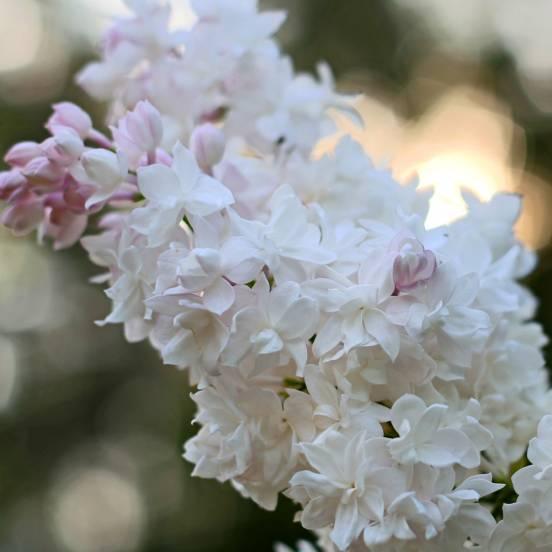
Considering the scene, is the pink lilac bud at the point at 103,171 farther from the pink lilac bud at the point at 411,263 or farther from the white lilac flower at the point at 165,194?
the pink lilac bud at the point at 411,263

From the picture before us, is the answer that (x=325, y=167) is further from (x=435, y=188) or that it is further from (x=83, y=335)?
(x=83, y=335)

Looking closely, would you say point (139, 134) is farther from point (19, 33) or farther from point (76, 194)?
point (19, 33)

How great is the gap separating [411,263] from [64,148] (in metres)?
0.26

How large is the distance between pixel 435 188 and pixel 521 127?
3890 mm

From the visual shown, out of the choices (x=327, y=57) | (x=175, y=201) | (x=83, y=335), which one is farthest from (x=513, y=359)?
(x=83, y=335)

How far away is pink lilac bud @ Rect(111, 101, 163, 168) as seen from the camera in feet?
2.26

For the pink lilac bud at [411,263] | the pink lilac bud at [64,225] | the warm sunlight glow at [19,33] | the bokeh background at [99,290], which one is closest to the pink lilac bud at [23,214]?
the pink lilac bud at [64,225]

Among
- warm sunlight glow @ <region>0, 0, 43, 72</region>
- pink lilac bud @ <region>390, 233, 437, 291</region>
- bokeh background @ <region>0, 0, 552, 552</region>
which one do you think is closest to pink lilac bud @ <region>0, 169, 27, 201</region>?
pink lilac bud @ <region>390, 233, 437, 291</region>

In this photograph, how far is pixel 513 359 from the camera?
74 centimetres

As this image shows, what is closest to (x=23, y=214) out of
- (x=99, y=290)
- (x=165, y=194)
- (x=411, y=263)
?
(x=165, y=194)

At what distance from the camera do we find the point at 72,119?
72 cm

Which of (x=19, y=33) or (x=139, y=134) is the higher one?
(x=139, y=134)

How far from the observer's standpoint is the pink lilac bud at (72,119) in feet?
2.34

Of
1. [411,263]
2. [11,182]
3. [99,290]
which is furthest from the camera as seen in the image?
[99,290]
